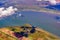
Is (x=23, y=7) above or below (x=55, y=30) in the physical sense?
above

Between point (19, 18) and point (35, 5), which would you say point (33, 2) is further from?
point (19, 18)

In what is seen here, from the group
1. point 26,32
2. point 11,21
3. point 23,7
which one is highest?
point 23,7

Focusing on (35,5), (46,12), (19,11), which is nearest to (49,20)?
(46,12)

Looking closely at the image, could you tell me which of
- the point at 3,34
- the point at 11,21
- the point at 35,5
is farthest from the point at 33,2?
the point at 3,34

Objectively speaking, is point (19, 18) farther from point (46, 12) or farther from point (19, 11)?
point (46, 12)

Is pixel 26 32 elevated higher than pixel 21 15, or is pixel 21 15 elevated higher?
pixel 21 15
